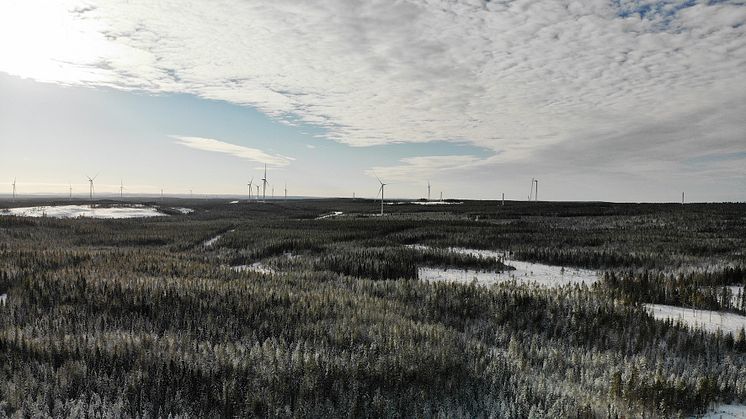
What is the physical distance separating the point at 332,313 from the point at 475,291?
452 centimetres

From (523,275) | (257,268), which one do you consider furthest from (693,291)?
(257,268)

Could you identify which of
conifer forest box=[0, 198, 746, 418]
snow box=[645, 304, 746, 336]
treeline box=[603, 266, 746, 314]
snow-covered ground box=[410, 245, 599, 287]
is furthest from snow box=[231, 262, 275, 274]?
snow box=[645, 304, 746, 336]

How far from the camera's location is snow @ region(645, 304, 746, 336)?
889 centimetres

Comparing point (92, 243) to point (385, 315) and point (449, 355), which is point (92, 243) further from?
point (449, 355)

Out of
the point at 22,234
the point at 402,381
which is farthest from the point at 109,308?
the point at 22,234

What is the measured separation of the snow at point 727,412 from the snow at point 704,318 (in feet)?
12.3

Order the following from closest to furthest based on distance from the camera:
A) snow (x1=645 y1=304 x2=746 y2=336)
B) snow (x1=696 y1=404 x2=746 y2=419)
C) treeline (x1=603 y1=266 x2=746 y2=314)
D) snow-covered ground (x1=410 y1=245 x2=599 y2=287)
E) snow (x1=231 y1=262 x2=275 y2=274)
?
1. snow (x1=696 y1=404 x2=746 y2=419)
2. snow (x1=645 y1=304 x2=746 y2=336)
3. treeline (x1=603 y1=266 x2=746 y2=314)
4. snow-covered ground (x1=410 y1=245 x2=599 y2=287)
5. snow (x1=231 y1=262 x2=275 y2=274)

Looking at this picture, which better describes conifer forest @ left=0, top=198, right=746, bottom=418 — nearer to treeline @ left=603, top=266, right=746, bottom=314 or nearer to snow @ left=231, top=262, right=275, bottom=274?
treeline @ left=603, top=266, right=746, bottom=314

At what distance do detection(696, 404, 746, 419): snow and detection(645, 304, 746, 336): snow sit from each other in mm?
3742

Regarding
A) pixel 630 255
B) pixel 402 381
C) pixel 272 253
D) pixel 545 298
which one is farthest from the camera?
pixel 272 253

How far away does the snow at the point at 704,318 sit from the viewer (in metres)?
8.89

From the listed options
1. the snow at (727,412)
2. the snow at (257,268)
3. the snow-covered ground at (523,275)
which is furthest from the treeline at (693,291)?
the snow at (257,268)

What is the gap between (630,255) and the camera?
19453 millimetres

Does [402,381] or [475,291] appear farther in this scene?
[475,291]
